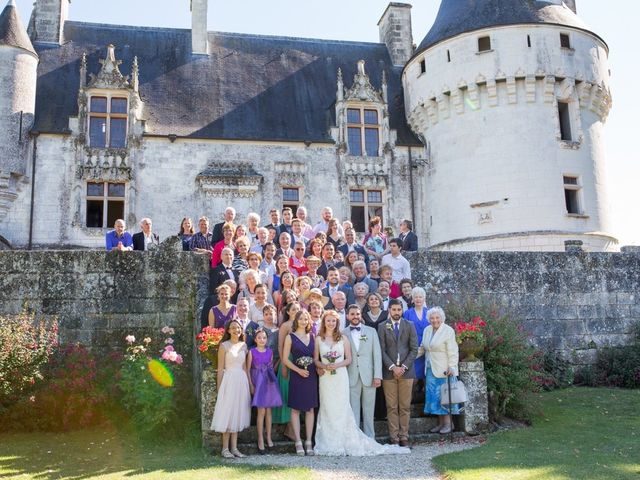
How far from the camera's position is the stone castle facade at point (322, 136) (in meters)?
18.4


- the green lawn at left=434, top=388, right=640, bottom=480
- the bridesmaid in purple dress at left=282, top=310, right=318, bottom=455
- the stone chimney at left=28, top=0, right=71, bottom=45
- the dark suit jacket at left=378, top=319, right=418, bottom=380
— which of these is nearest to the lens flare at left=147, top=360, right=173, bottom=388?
the bridesmaid in purple dress at left=282, top=310, right=318, bottom=455

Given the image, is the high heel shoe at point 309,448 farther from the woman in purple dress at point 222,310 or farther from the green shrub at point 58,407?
the green shrub at point 58,407

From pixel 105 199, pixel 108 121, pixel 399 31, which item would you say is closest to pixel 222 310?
pixel 105 199

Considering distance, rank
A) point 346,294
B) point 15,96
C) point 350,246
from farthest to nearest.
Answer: point 15,96
point 350,246
point 346,294

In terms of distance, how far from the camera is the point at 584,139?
19547 millimetres

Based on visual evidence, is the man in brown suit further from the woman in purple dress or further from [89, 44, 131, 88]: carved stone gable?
[89, 44, 131, 88]: carved stone gable

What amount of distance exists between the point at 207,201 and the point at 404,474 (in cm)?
1332

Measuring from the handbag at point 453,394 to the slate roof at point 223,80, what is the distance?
1260 cm

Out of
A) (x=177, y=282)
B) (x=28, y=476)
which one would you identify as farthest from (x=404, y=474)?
(x=177, y=282)

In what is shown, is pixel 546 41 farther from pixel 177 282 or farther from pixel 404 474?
pixel 404 474

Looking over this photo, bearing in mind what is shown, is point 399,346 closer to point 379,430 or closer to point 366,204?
point 379,430

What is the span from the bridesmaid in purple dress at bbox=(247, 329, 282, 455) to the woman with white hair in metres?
2.03

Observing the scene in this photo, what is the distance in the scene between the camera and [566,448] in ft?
25.2

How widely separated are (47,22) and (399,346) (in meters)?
17.9
